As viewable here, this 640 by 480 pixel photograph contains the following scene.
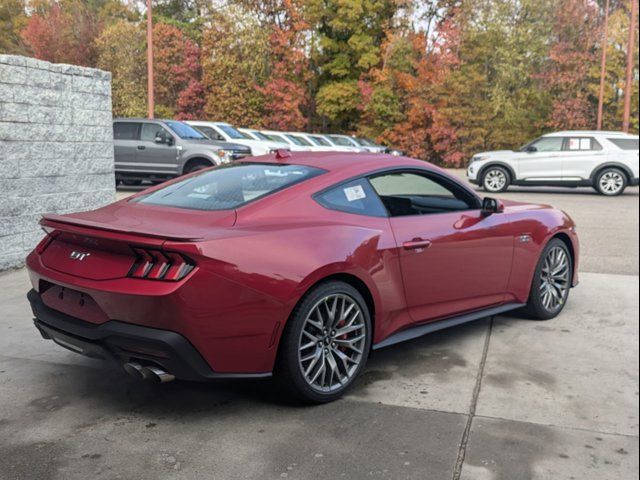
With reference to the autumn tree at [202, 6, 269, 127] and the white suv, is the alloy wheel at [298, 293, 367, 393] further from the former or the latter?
the white suv

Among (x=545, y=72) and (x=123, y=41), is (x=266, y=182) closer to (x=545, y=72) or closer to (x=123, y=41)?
(x=123, y=41)

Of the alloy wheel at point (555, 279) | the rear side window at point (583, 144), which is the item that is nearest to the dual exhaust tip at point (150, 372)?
the alloy wheel at point (555, 279)

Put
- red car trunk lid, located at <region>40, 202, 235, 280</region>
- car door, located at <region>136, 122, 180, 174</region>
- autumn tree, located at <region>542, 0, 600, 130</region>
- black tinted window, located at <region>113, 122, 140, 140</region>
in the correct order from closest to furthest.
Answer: red car trunk lid, located at <region>40, 202, 235, 280</region> < black tinted window, located at <region>113, 122, 140, 140</region> < car door, located at <region>136, 122, 180, 174</region> < autumn tree, located at <region>542, 0, 600, 130</region>

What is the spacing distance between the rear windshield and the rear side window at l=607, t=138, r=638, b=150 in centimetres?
1522

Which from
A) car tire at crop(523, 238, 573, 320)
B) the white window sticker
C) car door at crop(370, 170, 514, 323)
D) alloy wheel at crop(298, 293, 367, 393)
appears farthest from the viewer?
car tire at crop(523, 238, 573, 320)

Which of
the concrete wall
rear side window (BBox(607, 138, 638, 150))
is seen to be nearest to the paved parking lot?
the concrete wall

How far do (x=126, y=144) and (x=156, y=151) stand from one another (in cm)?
73

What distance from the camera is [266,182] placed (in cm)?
394

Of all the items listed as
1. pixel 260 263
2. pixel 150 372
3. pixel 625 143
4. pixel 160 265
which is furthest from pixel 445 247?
pixel 625 143

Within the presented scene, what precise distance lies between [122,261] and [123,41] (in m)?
7.90

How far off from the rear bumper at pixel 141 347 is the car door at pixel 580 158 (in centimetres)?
1556

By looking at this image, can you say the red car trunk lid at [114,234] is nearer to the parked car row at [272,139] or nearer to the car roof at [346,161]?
the car roof at [346,161]

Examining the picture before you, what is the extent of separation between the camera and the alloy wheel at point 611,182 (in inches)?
671

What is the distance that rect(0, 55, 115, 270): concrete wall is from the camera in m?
7.00
